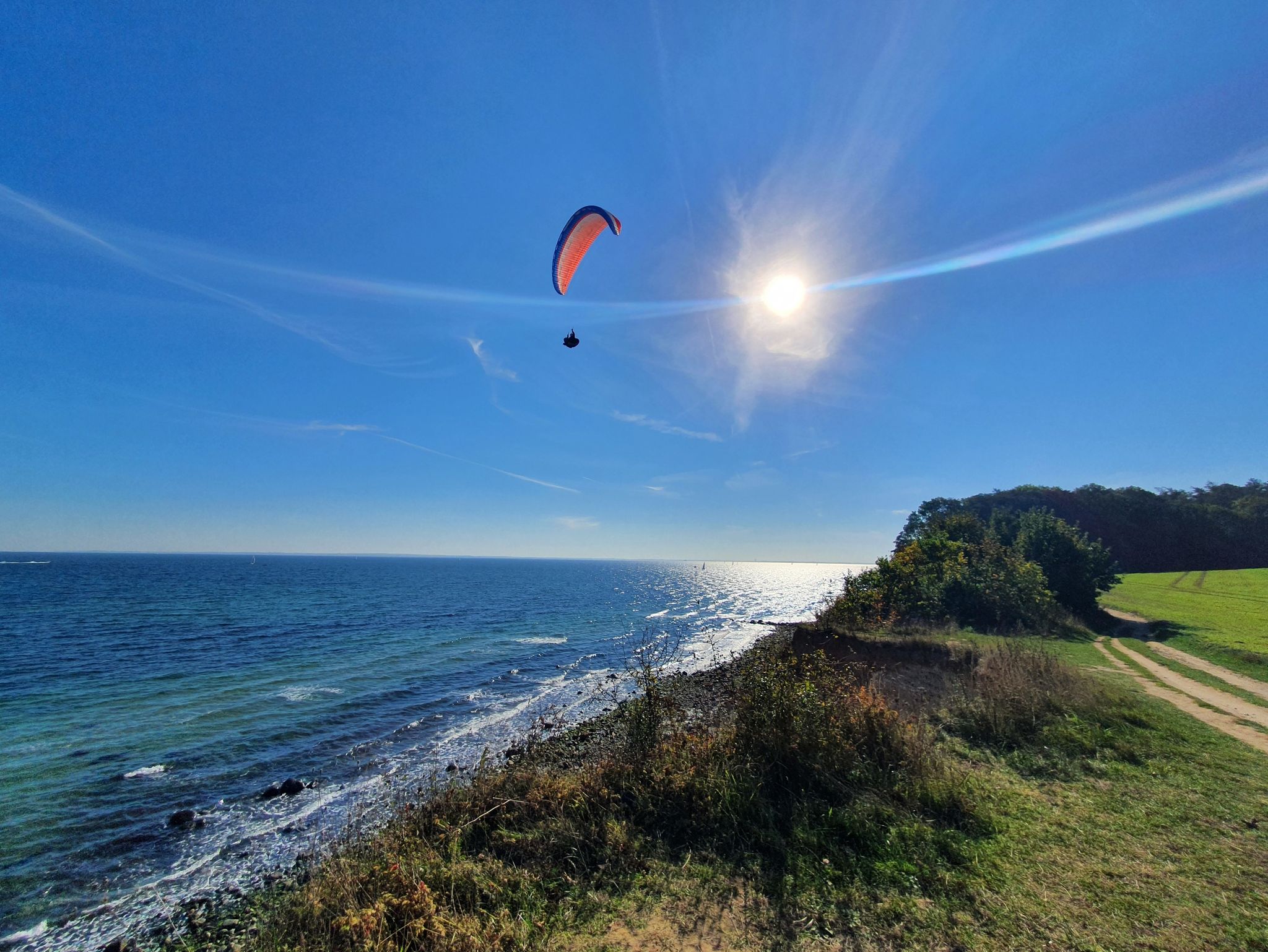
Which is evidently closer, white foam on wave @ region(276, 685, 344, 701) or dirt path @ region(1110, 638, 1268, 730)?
dirt path @ region(1110, 638, 1268, 730)

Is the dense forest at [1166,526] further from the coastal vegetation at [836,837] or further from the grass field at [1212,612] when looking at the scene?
the coastal vegetation at [836,837]

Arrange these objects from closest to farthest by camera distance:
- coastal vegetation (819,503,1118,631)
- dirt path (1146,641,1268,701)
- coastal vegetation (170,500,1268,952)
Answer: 1. coastal vegetation (170,500,1268,952)
2. dirt path (1146,641,1268,701)
3. coastal vegetation (819,503,1118,631)

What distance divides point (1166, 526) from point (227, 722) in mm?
118213

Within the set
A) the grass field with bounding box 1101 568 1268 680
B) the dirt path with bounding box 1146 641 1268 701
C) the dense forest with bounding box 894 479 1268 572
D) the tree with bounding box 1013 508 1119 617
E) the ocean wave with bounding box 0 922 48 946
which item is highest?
the dense forest with bounding box 894 479 1268 572

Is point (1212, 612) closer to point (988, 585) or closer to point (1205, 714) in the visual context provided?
point (988, 585)

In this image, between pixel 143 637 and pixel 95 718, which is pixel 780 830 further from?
pixel 143 637

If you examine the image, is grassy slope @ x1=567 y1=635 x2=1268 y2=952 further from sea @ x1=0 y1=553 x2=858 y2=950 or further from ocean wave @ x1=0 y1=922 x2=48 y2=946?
ocean wave @ x1=0 y1=922 x2=48 y2=946

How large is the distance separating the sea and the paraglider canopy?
1233 cm

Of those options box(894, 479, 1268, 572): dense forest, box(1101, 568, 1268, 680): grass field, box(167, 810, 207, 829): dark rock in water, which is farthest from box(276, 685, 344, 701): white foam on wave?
box(894, 479, 1268, 572): dense forest

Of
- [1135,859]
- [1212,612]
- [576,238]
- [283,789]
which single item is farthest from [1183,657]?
[283,789]

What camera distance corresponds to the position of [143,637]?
120 feet

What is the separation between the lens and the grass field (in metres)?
16.5

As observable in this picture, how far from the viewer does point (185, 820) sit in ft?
42.1

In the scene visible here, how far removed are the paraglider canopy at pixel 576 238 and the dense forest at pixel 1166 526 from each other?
228 ft
